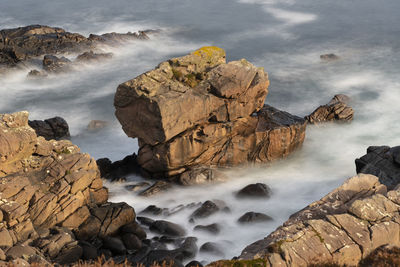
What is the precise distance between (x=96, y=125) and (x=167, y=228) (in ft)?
60.8

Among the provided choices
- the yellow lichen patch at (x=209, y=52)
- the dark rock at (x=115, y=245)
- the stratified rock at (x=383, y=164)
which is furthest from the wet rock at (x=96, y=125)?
the stratified rock at (x=383, y=164)

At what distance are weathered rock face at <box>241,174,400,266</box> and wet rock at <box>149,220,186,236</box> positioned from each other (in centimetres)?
874

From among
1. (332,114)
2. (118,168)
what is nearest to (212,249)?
(118,168)

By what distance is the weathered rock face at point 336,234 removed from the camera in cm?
1605

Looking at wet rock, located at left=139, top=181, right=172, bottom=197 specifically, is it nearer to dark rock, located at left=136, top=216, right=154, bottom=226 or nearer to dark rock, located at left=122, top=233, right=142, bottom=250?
dark rock, located at left=136, top=216, right=154, bottom=226

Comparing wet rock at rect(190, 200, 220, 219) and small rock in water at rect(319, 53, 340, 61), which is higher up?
small rock in water at rect(319, 53, 340, 61)

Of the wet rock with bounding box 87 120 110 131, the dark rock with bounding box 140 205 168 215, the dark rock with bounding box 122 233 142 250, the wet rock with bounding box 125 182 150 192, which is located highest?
the wet rock with bounding box 87 120 110 131

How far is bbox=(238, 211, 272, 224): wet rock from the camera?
87.4 feet

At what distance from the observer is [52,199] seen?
75.5 feet

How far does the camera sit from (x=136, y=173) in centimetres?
3269

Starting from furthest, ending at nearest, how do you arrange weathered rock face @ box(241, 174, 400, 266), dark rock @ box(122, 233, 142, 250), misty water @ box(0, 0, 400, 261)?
misty water @ box(0, 0, 400, 261)
dark rock @ box(122, 233, 142, 250)
weathered rock face @ box(241, 174, 400, 266)

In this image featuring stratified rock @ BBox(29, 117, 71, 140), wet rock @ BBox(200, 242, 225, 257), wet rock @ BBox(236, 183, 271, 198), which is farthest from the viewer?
stratified rock @ BBox(29, 117, 71, 140)

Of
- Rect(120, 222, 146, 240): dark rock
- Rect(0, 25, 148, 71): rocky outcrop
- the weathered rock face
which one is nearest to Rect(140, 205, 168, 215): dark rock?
Rect(120, 222, 146, 240): dark rock

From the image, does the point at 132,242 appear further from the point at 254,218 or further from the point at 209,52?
the point at 209,52
